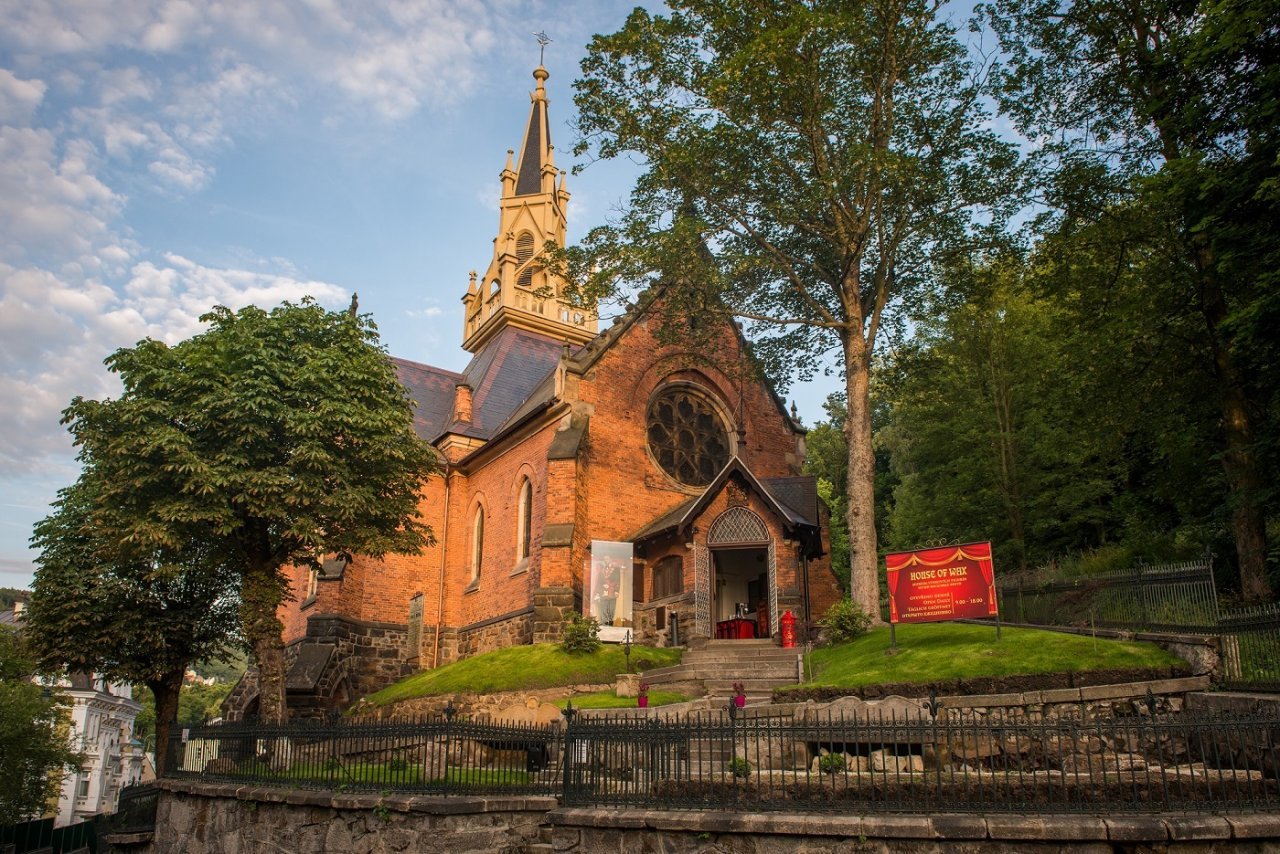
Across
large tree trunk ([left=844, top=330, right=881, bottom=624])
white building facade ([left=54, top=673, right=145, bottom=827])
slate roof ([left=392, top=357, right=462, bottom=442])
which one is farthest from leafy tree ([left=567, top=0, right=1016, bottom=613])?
white building facade ([left=54, top=673, right=145, bottom=827])

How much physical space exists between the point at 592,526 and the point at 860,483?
8.52 meters

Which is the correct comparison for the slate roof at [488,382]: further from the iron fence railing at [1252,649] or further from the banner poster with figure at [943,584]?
the iron fence railing at [1252,649]

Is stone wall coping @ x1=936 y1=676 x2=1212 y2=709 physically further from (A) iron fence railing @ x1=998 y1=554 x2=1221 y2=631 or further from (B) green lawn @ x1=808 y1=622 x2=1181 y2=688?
(A) iron fence railing @ x1=998 y1=554 x2=1221 y2=631

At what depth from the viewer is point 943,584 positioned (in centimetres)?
1633

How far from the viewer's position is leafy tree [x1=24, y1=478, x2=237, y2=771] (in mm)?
22797

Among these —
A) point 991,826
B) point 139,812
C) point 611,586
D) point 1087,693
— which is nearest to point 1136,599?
point 1087,693

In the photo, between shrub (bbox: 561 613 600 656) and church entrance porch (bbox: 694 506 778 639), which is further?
church entrance porch (bbox: 694 506 778 639)

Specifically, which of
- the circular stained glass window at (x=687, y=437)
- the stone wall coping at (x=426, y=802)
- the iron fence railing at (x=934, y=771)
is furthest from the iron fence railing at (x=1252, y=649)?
the circular stained glass window at (x=687, y=437)

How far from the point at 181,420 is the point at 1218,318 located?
21.2 m

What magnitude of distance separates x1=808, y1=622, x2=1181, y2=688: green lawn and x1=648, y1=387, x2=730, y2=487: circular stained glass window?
1124 centimetres

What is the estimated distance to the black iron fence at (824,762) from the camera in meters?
8.27

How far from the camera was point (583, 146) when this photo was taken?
23.0 meters

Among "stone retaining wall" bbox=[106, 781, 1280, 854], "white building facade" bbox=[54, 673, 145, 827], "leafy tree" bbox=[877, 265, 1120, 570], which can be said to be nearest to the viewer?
"stone retaining wall" bbox=[106, 781, 1280, 854]

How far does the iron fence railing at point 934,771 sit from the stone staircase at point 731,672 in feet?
23.1
